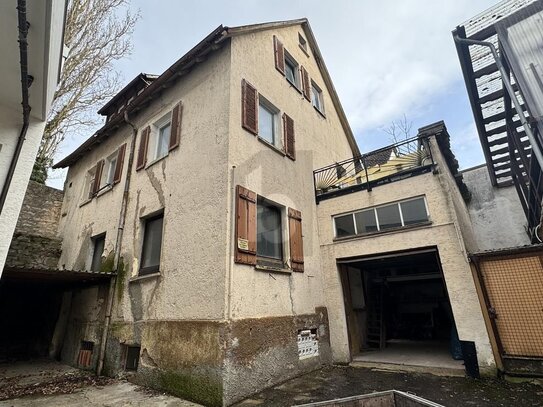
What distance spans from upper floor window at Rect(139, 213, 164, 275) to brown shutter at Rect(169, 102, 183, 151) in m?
1.97

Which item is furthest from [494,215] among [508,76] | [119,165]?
[119,165]

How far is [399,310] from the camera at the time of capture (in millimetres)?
12383

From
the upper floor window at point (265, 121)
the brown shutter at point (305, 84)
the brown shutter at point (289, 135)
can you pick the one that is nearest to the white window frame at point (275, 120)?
the upper floor window at point (265, 121)

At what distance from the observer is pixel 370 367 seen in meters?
6.75

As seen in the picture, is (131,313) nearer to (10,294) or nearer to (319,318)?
(319,318)

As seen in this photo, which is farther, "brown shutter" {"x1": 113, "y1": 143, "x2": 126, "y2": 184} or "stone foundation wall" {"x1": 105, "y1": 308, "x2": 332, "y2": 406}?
"brown shutter" {"x1": 113, "y1": 143, "x2": 126, "y2": 184}

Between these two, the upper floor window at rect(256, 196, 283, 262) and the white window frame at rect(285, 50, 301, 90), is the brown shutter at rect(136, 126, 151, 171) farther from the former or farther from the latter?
the white window frame at rect(285, 50, 301, 90)

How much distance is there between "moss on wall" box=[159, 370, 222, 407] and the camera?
4.68 meters

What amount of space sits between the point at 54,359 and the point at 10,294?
2.74 m

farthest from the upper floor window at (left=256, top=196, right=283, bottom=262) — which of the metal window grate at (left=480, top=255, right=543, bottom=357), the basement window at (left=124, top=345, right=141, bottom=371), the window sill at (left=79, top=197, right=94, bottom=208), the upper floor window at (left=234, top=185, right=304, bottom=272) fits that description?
the window sill at (left=79, top=197, right=94, bottom=208)

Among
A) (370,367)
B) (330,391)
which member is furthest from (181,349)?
(370,367)

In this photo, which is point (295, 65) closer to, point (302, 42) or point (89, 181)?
point (302, 42)

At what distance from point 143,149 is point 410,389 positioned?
353 inches

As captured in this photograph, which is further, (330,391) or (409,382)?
(409,382)
